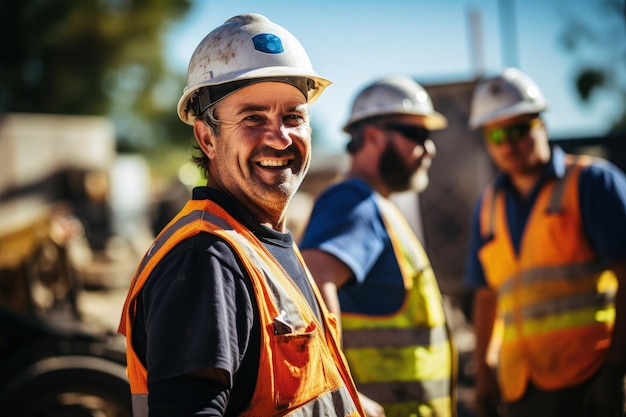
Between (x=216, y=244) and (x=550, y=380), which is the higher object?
(x=216, y=244)

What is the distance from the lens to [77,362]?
4578 mm

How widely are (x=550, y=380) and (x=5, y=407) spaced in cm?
308

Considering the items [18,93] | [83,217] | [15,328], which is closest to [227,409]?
[15,328]

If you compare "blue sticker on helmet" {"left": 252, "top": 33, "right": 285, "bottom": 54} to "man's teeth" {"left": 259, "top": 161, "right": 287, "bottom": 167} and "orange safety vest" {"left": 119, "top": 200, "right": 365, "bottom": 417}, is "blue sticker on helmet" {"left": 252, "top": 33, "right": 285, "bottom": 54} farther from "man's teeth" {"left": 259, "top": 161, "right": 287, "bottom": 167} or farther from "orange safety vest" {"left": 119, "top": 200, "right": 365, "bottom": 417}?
"orange safety vest" {"left": 119, "top": 200, "right": 365, "bottom": 417}

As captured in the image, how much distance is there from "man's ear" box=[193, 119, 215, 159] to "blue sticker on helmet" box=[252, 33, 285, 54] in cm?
27

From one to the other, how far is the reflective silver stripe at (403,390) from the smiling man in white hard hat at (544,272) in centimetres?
88

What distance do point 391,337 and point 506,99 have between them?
175 centimetres

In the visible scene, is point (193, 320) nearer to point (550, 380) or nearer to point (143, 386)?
point (143, 386)

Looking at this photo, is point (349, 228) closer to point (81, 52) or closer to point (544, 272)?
point (544, 272)

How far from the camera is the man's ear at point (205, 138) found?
2.09m

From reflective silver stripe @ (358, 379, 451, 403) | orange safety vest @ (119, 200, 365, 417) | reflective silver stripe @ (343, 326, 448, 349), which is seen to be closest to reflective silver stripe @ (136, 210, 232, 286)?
orange safety vest @ (119, 200, 365, 417)

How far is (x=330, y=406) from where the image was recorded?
6.24 ft

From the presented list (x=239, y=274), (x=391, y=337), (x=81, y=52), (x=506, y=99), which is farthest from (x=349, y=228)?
(x=81, y=52)

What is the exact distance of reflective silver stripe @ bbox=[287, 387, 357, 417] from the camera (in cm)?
181
